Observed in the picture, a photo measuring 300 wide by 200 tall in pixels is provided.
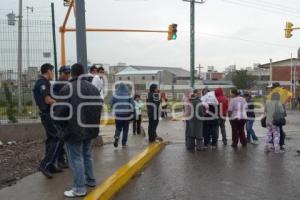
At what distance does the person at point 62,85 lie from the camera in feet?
25.8

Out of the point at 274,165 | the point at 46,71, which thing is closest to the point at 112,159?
the point at 46,71

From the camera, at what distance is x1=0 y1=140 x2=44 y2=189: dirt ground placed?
7666 millimetres

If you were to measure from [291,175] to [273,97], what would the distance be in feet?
10.9

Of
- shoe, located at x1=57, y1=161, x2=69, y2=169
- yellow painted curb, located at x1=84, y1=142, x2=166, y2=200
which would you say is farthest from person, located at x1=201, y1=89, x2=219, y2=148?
shoe, located at x1=57, y1=161, x2=69, y2=169

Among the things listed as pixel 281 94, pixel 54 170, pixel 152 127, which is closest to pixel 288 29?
pixel 281 94

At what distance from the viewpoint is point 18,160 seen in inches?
361

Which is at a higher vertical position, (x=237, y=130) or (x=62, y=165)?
(x=237, y=130)

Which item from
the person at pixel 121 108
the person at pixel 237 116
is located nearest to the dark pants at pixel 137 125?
the person at pixel 237 116

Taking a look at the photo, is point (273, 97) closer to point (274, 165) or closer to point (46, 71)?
point (274, 165)

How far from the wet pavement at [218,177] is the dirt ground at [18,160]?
182 cm

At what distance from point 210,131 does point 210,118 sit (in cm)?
45

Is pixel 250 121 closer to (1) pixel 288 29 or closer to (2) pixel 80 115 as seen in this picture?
(2) pixel 80 115

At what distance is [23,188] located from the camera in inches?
272

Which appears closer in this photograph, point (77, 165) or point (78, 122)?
point (78, 122)
